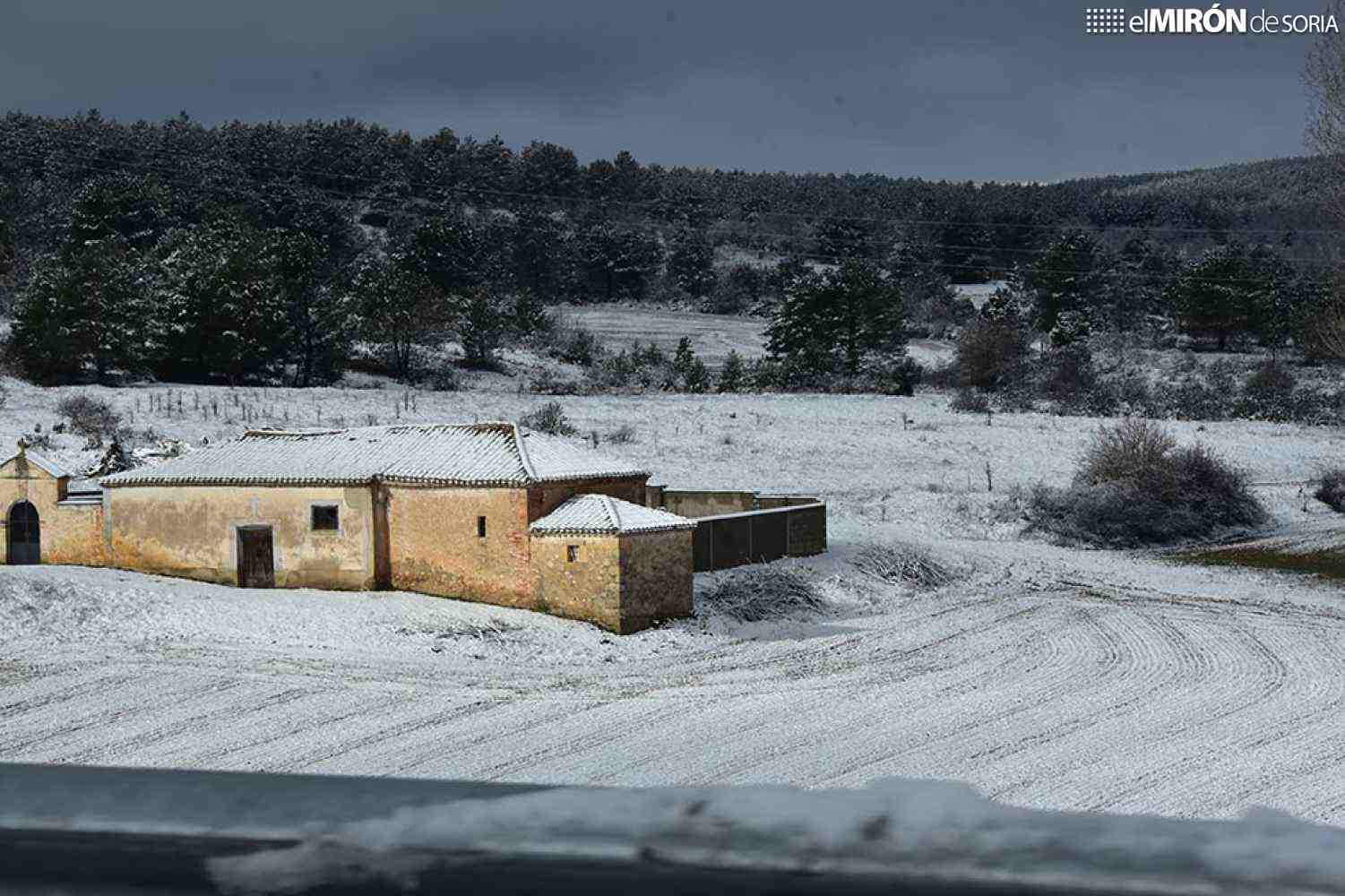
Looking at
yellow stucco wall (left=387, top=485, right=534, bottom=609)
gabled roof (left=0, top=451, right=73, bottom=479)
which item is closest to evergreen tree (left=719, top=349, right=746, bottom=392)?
yellow stucco wall (left=387, top=485, right=534, bottom=609)

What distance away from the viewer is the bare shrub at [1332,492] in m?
45.2

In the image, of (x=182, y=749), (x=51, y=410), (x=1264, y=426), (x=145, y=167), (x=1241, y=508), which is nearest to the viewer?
(x=182, y=749)

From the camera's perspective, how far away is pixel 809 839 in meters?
1.41

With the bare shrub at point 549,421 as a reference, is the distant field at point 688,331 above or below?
above

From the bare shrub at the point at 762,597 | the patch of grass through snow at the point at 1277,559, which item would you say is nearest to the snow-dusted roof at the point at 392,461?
the bare shrub at the point at 762,597

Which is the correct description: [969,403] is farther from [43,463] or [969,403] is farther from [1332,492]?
[43,463]

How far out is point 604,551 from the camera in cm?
2684

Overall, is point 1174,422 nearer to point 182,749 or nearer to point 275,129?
point 182,749

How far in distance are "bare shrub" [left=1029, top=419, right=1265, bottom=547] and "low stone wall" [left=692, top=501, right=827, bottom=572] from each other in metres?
10.7

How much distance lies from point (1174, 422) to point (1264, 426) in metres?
3.74

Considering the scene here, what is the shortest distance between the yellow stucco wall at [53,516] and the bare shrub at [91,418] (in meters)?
11.6

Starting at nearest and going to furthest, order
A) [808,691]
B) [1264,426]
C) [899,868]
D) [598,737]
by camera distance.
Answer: [899,868] → [598,737] → [808,691] → [1264,426]

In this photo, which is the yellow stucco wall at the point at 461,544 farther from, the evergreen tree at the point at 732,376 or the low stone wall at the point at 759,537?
the evergreen tree at the point at 732,376

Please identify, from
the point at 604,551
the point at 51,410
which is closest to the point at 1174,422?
the point at 604,551
